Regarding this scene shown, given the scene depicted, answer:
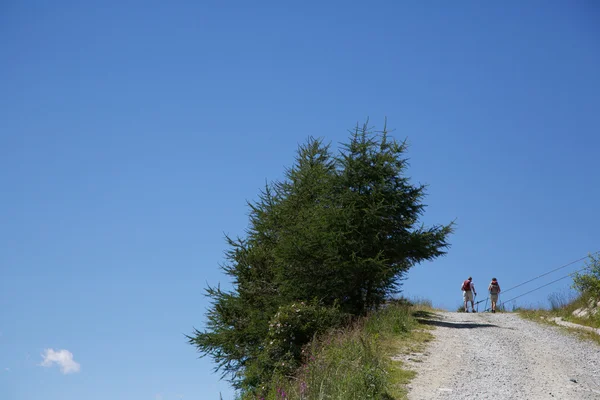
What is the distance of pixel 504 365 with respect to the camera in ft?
45.8

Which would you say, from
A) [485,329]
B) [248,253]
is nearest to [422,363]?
[485,329]

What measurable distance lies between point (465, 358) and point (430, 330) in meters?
4.27

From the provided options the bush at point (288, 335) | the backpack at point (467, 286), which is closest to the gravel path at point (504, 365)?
the bush at point (288, 335)

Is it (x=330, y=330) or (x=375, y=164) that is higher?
(x=375, y=164)

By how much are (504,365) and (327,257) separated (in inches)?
327

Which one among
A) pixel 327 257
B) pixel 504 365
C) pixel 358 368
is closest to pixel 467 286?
pixel 327 257

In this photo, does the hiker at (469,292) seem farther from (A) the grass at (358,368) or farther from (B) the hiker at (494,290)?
(A) the grass at (358,368)

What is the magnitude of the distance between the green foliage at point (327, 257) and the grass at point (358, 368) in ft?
8.15

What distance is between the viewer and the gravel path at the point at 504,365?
1164 centimetres

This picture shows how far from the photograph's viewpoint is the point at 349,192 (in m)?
22.0

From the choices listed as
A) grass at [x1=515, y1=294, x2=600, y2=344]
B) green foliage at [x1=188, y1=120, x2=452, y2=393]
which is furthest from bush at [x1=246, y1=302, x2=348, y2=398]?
grass at [x1=515, y1=294, x2=600, y2=344]

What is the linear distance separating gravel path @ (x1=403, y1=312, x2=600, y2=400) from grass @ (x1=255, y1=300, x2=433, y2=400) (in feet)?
1.63

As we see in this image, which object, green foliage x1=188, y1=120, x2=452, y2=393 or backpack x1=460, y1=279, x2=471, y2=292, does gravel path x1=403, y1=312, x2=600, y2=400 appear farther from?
backpack x1=460, y1=279, x2=471, y2=292

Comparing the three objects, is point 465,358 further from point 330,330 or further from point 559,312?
point 559,312
